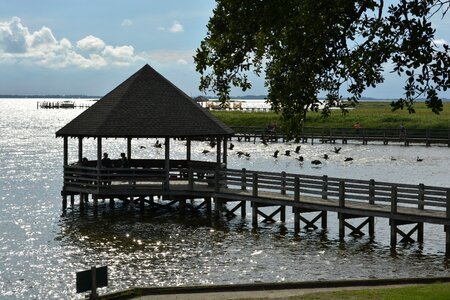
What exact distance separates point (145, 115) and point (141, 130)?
117 cm

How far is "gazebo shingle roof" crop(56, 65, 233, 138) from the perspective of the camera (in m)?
34.7

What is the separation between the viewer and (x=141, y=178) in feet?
113

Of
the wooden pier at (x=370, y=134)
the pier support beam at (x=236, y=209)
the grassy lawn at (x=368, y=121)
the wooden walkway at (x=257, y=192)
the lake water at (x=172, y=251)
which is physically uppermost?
the grassy lawn at (x=368, y=121)

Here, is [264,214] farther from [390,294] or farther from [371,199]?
[390,294]

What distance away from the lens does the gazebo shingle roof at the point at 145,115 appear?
34688 mm

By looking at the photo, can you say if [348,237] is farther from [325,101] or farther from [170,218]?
[325,101]

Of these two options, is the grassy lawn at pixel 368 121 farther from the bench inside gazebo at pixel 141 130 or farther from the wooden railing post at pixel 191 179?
the wooden railing post at pixel 191 179

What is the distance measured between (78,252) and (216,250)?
4701mm

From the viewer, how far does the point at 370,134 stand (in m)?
92.1

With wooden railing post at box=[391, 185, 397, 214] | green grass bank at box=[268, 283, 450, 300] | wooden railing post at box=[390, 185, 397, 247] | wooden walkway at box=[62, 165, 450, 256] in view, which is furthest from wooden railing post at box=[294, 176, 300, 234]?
green grass bank at box=[268, 283, 450, 300]

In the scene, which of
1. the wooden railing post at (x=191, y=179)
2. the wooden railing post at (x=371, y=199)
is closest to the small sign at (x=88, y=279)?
the wooden railing post at (x=371, y=199)

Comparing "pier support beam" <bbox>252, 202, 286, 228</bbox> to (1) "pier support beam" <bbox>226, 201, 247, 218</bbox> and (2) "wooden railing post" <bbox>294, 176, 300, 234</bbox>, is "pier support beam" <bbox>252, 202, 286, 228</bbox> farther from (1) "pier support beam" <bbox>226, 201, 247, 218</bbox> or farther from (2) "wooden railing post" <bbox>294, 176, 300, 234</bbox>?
(2) "wooden railing post" <bbox>294, 176, 300, 234</bbox>

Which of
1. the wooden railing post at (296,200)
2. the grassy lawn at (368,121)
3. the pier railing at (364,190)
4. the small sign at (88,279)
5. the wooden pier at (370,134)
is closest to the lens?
the small sign at (88,279)

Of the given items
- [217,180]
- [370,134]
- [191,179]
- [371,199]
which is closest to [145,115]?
[191,179]
